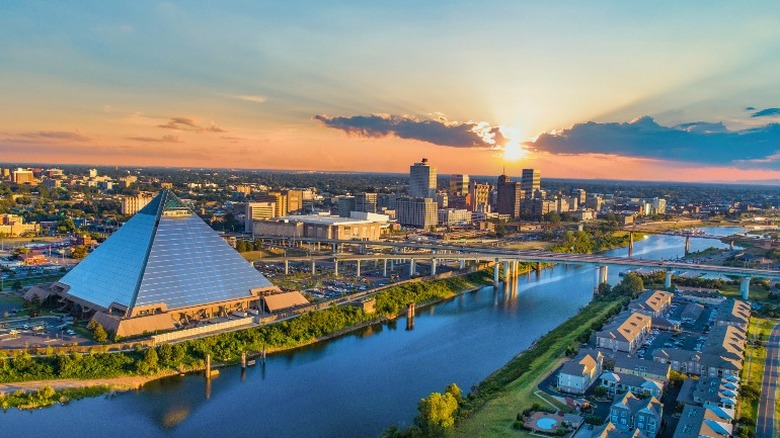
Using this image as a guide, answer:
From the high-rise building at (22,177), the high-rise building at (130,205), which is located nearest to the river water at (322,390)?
the high-rise building at (130,205)

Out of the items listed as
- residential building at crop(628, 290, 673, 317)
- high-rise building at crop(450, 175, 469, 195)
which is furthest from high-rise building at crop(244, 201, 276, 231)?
residential building at crop(628, 290, 673, 317)

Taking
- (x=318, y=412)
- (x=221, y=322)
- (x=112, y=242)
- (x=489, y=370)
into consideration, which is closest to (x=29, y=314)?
(x=112, y=242)

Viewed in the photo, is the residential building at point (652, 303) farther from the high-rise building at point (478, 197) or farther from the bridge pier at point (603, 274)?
the high-rise building at point (478, 197)

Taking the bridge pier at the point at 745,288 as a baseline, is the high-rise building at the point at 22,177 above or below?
above

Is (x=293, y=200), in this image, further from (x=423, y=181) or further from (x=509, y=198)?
(x=509, y=198)

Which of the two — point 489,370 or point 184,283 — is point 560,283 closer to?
point 489,370

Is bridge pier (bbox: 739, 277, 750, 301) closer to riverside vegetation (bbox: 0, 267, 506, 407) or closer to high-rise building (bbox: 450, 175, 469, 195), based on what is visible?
riverside vegetation (bbox: 0, 267, 506, 407)
